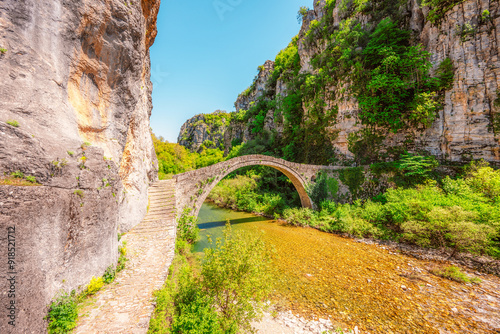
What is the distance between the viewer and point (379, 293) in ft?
19.9

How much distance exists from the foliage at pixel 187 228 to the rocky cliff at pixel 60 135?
406cm

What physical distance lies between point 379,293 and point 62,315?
8104 mm

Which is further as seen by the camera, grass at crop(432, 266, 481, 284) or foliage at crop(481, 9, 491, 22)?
foliage at crop(481, 9, 491, 22)

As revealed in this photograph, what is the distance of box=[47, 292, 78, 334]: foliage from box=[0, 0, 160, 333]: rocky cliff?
0.14 m

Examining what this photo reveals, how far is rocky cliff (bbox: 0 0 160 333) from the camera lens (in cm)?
265

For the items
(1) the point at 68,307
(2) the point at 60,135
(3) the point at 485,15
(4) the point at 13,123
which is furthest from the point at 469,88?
(1) the point at 68,307

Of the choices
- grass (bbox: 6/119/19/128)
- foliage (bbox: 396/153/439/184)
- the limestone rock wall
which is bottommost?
foliage (bbox: 396/153/439/184)

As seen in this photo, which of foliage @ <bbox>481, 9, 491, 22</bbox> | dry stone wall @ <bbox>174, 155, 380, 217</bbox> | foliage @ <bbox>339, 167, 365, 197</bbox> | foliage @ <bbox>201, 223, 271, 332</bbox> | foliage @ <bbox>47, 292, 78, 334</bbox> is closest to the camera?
foliage @ <bbox>47, 292, 78, 334</bbox>

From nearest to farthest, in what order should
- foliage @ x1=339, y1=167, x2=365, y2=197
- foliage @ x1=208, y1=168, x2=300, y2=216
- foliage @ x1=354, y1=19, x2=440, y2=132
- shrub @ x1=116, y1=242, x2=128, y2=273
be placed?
1. shrub @ x1=116, y1=242, x2=128, y2=273
2. foliage @ x1=354, y1=19, x2=440, y2=132
3. foliage @ x1=339, y1=167, x2=365, y2=197
4. foliage @ x1=208, y1=168, x2=300, y2=216

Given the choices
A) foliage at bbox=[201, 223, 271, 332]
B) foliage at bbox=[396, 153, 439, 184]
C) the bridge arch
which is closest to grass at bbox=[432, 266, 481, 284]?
foliage at bbox=[396, 153, 439, 184]

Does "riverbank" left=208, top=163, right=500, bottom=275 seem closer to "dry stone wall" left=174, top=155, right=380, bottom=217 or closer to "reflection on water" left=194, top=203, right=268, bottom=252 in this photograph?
"dry stone wall" left=174, top=155, right=380, bottom=217

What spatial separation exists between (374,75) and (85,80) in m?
18.6

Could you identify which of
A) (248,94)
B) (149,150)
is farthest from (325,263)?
(248,94)

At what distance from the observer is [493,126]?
1091cm
